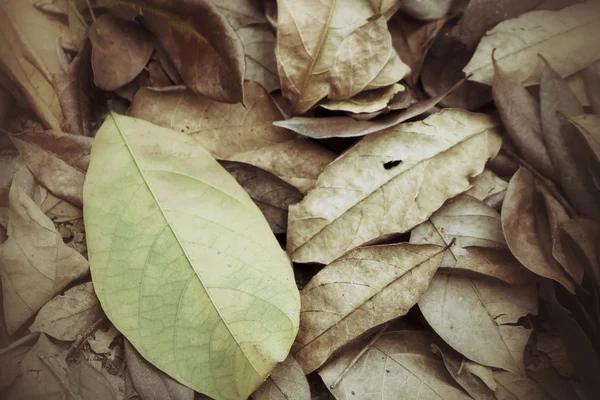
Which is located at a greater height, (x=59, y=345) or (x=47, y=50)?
(x=47, y=50)

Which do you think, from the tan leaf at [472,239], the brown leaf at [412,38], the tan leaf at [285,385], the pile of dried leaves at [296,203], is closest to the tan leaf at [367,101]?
the pile of dried leaves at [296,203]

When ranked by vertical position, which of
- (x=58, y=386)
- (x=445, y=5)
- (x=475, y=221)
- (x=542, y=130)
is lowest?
(x=58, y=386)

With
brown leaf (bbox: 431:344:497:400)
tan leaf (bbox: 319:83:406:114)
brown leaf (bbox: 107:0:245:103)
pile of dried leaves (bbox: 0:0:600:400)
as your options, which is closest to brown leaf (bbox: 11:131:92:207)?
pile of dried leaves (bbox: 0:0:600:400)

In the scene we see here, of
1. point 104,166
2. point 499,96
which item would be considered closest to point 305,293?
point 104,166

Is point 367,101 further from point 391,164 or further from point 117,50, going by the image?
point 117,50

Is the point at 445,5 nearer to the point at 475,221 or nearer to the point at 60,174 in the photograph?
the point at 475,221
